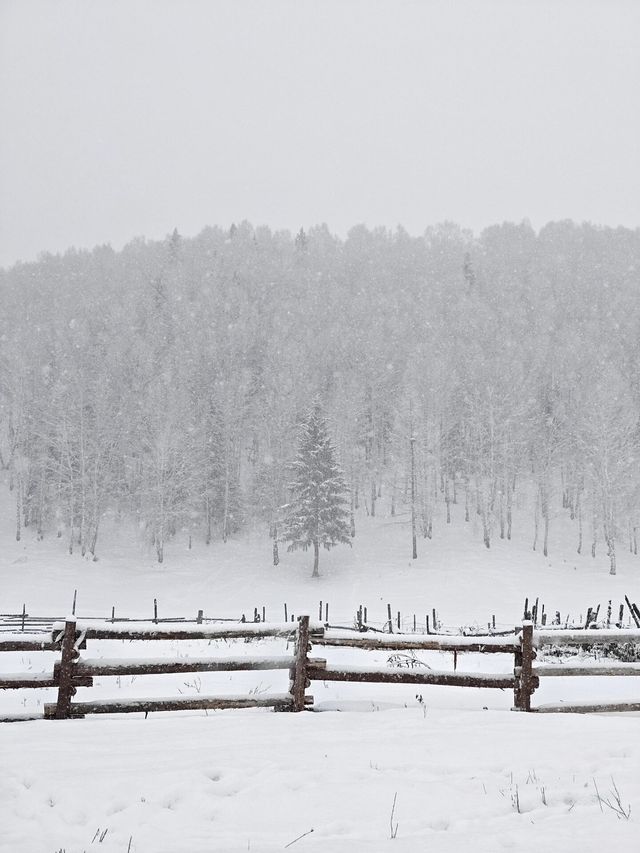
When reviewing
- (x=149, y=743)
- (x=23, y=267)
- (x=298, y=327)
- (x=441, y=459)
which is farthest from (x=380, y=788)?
(x=23, y=267)

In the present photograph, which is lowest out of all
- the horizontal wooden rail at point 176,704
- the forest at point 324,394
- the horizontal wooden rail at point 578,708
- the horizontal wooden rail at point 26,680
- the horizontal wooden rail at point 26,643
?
the horizontal wooden rail at point 578,708

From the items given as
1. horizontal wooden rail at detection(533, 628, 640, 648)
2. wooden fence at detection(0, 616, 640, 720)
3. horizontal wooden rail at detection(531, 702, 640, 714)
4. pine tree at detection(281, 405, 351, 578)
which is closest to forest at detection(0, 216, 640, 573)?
pine tree at detection(281, 405, 351, 578)

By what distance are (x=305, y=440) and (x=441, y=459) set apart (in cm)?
1362

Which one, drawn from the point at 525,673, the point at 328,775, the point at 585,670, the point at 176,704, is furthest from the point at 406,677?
the point at 176,704

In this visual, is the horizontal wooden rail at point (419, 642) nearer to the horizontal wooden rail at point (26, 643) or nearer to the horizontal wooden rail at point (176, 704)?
the horizontal wooden rail at point (176, 704)

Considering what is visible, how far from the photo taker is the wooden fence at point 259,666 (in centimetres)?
752

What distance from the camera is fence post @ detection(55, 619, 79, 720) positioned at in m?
7.38

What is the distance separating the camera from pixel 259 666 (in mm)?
7965

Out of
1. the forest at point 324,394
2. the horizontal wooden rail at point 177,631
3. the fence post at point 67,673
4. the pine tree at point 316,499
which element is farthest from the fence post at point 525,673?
the forest at point 324,394

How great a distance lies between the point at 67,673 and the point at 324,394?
54.9 m

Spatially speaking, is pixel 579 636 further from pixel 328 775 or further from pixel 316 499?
pixel 316 499

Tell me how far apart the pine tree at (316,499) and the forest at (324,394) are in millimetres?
4299

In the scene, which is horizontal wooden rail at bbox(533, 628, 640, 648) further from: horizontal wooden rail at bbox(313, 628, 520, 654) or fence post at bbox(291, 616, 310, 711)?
fence post at bbox(291, 616, 310, 711)

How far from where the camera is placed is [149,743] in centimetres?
633
